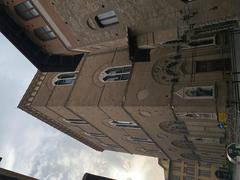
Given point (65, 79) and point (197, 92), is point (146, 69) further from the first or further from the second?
point (65, 79)

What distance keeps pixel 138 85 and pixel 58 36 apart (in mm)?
5670

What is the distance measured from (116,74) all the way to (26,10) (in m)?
7.09

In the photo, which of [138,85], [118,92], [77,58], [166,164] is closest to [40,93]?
[77,58]

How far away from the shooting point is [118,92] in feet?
55.0

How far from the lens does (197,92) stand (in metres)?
13.7

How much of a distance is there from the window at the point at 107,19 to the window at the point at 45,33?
3335mm

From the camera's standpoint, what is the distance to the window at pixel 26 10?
44.1ft

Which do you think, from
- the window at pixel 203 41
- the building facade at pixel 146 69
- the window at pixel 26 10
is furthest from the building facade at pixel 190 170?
the window at pixel 26 10

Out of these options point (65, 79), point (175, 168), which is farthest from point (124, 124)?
point (175, 168)

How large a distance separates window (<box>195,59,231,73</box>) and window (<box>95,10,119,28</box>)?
5411 mm

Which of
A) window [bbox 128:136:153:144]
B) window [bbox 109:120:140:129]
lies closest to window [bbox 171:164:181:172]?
window [bbox 128:136:153:144]

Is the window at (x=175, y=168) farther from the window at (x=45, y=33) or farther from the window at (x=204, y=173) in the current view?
the window at (x=45, y=33)

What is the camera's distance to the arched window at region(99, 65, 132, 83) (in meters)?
17.4

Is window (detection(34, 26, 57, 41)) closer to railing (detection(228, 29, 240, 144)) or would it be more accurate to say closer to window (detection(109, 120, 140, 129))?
window (detection(109, 120, 140, 129))
